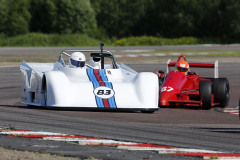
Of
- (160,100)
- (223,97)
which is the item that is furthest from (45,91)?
(223,97)

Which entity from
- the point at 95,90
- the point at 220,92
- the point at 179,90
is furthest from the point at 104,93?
the point at 220,92

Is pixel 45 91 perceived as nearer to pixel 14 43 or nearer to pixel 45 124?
pixel 45 124

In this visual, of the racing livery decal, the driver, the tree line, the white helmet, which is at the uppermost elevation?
the tree line

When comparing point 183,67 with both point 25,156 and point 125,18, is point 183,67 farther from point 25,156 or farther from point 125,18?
point 125,18

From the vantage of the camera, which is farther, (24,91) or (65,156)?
(24,91)

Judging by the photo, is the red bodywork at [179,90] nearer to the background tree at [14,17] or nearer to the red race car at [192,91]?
the red race car at [192,91]

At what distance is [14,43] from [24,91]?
1652 inches

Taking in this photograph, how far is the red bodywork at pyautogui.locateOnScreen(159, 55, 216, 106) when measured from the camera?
1198 cm

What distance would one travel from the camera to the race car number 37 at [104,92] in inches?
413

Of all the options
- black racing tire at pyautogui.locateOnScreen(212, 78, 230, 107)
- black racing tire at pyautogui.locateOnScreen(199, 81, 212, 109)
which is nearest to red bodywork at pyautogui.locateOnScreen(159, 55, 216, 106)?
black racing tire at pyautogui.locateOnScreen(199, 81, 212, 109)

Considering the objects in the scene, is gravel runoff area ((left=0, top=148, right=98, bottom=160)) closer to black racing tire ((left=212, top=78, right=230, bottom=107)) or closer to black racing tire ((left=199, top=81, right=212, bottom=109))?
black racing tire ((left=199, top=81, right=212, bottom=109))

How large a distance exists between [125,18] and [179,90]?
55224mm

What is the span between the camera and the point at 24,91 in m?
Result: 12.3

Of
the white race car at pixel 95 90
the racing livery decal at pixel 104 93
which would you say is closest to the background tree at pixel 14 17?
the white race car at pixel 95 90
